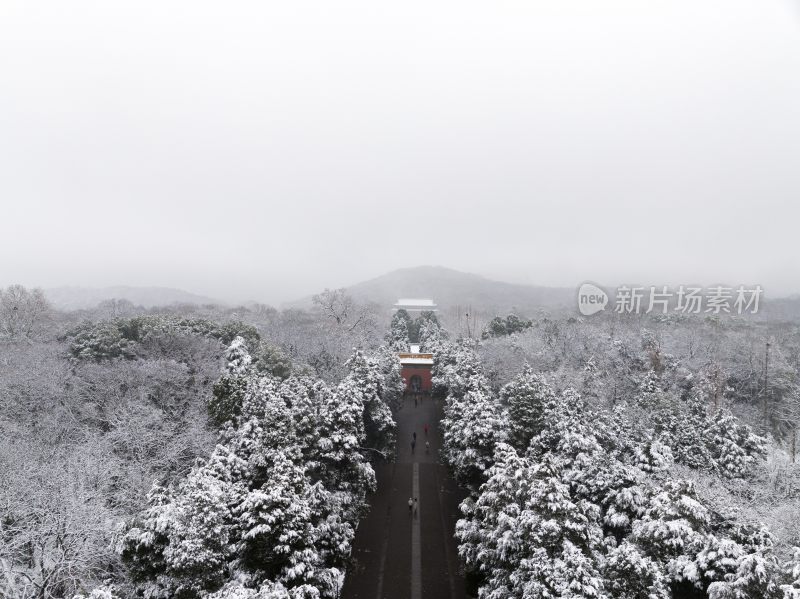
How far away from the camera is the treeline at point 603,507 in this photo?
30.6 ft

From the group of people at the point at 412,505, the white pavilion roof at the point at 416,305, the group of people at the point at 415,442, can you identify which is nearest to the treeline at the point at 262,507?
the group of people at the point at 412,505

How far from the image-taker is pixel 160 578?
997cm

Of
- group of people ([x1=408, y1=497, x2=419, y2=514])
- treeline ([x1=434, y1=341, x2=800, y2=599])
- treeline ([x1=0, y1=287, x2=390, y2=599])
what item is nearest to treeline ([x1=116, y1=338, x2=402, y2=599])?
treeline ([x1=0, y1=287, x2=390, y2=599])

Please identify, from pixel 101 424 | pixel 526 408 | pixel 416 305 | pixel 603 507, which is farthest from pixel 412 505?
pixel 416 305

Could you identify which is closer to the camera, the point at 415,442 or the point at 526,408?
the point at 526,408

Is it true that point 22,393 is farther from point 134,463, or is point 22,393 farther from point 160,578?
point 160,578

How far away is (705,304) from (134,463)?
43.9 m

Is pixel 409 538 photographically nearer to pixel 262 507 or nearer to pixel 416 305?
pixel 262 507

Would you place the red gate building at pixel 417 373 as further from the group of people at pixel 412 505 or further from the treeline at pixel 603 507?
the group of people at pixel 412 505

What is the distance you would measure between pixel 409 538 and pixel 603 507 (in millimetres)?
7763

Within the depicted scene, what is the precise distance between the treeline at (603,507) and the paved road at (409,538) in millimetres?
2161

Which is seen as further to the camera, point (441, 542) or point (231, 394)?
point (231, 394)

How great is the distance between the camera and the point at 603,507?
1568 centimetres

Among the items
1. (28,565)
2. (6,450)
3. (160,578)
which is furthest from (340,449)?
(6,450)
